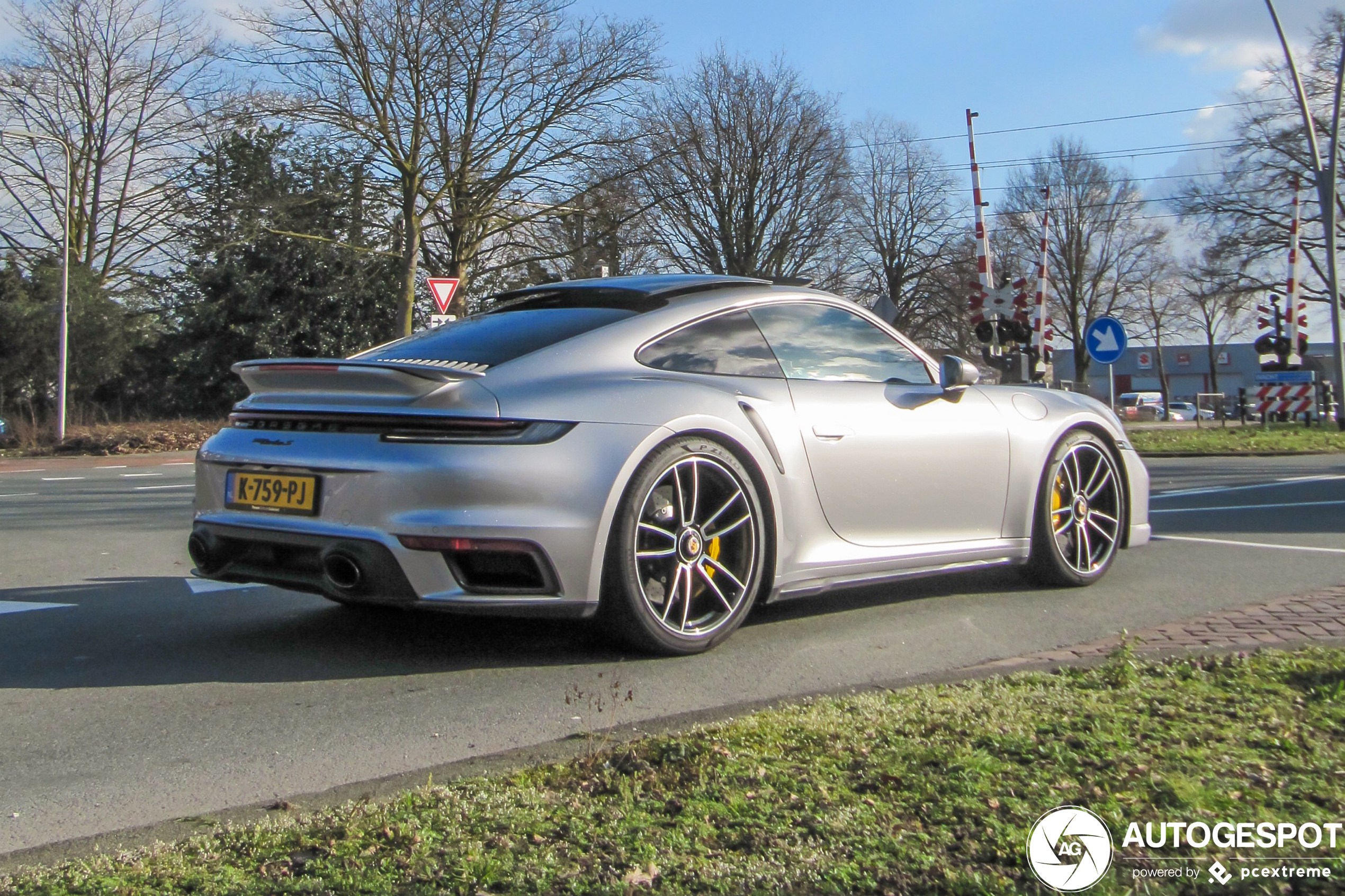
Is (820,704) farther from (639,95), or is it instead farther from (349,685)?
(639,95)

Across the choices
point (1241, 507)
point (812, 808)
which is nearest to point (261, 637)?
point (812, 808)

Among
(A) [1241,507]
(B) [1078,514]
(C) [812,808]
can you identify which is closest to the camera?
(C) [812,808]

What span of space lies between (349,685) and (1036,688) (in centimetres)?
223

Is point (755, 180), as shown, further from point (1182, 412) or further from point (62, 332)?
point (1182, 412)

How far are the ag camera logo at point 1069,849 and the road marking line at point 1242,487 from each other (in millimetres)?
9797

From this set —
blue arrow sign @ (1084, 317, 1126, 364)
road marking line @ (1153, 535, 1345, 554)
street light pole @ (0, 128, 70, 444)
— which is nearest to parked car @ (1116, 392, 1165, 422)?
blue arrow sign @ (1084, 317, 1126, 364)

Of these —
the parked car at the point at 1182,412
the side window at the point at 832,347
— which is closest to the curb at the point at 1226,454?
the side window at the point at 832,347

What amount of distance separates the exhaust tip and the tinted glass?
845 mm

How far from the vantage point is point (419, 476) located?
13.4ft

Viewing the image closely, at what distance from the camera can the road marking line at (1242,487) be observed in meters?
12.0

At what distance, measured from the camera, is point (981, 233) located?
19.0 meters

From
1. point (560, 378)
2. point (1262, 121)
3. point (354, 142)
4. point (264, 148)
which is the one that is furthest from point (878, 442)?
point (1262, 121)

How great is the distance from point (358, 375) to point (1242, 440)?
2033 cm

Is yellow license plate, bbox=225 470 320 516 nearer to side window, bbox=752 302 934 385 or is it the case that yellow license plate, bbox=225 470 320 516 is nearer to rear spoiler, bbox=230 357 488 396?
rear spoiler, bbox=230 357 488 396
